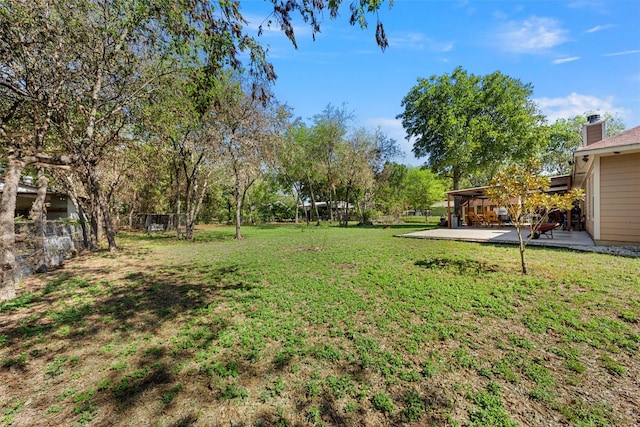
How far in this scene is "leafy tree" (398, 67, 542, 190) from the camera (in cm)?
1783

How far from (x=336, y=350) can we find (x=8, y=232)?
6.14 meters

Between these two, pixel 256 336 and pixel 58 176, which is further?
pixel 58 176

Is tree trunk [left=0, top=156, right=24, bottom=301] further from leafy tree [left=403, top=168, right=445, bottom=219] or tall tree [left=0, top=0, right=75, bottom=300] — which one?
leafy tree [left=403, top=168, right=445, bottom=219]

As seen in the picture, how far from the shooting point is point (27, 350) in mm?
3076

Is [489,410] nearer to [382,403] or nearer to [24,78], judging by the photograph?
[382,403]

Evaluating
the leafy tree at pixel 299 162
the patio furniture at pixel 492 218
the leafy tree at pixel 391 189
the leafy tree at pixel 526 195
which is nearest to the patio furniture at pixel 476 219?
the patio furniture at pixel 492 218

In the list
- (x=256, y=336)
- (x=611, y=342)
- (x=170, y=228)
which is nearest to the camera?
(x=611, y=342)

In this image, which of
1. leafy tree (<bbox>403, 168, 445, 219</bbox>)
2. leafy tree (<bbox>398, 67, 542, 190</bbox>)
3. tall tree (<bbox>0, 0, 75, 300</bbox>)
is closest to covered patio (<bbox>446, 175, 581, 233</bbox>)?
leafy tree (<bbox>398, 67, 542, 190</bbox>)

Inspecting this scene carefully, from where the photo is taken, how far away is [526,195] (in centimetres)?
519

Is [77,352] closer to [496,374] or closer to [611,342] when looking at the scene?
[496,374]

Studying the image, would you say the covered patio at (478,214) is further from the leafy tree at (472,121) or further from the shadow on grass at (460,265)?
the shadow on grass at (460,265)

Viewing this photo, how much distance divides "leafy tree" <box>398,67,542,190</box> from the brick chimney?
19.3 feet

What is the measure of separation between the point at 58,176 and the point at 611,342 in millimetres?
15227

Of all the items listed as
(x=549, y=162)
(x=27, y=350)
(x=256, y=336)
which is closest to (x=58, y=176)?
(x=27, y=350)
